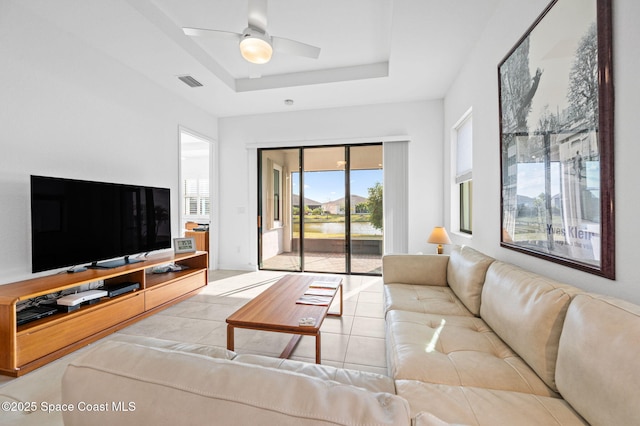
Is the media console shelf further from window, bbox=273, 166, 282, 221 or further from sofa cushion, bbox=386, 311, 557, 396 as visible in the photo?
sofa cushion, bbox=386, 311, 557, 396

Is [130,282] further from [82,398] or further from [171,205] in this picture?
[82,398]

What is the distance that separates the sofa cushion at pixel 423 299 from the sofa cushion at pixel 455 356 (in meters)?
0.18

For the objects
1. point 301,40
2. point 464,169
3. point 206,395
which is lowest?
point 206,395

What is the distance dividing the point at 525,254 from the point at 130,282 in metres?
3.58

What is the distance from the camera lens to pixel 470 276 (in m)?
2.00

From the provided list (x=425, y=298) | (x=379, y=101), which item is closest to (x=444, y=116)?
(x=379, y=101)

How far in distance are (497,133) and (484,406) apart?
2.12 m

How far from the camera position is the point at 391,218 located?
14.5 feet

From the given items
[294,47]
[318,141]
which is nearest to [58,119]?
[294,47]

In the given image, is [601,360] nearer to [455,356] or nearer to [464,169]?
[455,356]

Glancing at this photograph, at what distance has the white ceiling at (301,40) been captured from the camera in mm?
2398

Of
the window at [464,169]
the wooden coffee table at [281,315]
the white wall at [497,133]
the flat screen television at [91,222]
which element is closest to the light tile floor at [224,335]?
the wooden coffee table at [281,315]

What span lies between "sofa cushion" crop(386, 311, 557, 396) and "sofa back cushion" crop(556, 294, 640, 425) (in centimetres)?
20

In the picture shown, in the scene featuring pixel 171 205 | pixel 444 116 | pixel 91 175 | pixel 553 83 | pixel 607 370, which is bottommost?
pixel 607 370
